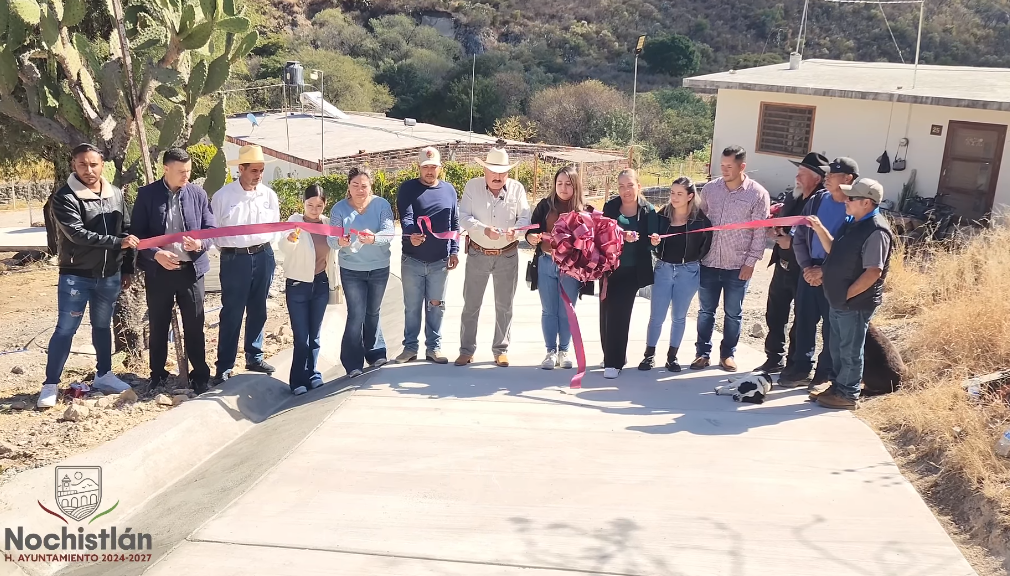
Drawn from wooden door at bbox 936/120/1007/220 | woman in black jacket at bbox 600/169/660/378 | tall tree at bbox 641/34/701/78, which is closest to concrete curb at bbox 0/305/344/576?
woman in black jacket at bbox 600/169/660/378

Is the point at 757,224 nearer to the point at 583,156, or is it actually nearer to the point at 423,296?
the point at 423,296

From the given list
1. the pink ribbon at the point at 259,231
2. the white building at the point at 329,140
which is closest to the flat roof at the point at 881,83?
the white building at the point at 329,140

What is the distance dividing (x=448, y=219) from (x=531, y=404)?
176 cm

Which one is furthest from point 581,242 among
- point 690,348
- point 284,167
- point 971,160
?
point 284,167

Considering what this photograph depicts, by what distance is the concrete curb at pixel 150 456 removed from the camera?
15.0ft

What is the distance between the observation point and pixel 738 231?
6652 mm

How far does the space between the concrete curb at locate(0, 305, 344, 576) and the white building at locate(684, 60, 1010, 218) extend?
1394 centimetres

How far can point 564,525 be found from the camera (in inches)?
171

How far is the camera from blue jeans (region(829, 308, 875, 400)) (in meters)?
5.91

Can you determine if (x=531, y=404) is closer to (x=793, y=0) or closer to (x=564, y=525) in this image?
(x=564, y=525)

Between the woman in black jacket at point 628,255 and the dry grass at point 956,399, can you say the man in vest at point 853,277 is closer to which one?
the dry grass at point 956,399

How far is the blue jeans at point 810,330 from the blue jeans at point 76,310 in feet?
17.7

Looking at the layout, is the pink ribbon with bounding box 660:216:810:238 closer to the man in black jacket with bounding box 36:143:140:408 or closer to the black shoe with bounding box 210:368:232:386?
the black shoe with bounding box 210:368:232:386

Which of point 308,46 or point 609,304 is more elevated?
point 308,46
